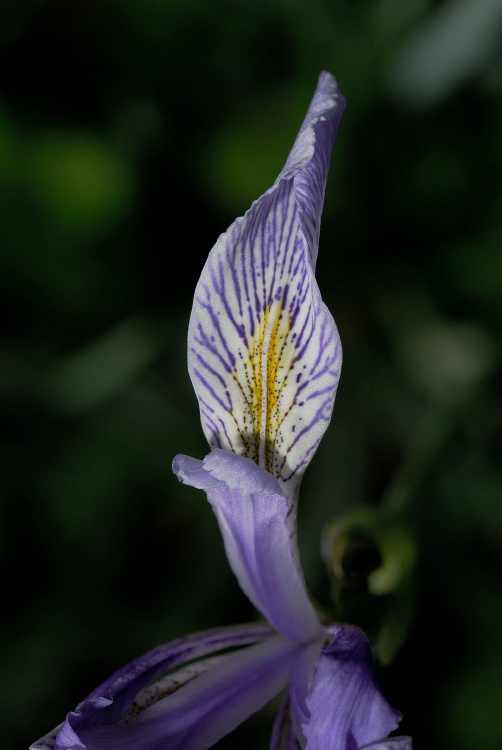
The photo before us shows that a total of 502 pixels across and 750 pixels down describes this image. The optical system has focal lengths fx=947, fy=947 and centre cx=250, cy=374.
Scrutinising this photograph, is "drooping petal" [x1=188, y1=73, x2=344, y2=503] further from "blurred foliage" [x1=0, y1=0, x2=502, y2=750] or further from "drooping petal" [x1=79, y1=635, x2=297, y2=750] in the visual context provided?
"blurred foliage" [x1=0, y1=0, x2=502, y2=750]

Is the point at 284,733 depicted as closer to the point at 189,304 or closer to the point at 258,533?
the point at 258,533

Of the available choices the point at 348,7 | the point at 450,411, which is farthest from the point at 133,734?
the point at 348,7

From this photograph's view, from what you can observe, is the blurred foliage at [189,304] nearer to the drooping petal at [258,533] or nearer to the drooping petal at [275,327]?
the drooping petal at [258,533]

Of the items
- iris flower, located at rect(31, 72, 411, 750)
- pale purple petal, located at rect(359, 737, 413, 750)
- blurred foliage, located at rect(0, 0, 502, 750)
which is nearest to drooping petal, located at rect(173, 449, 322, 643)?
iris flower, located at rect(31, 72, 411, 750)

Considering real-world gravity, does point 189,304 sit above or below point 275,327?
above

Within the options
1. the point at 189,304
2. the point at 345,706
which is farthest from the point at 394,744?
the point at 189,304
